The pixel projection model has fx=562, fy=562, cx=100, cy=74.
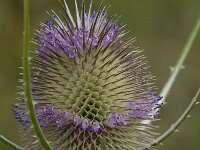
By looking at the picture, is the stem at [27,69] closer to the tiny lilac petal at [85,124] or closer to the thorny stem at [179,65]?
the tiny lilac petal at [85,124]

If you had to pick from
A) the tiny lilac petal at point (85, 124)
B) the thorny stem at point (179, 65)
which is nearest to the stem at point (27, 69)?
the tiny lilac petal at point (85, 124)

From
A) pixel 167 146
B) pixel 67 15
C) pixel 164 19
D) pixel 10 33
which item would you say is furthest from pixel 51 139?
pixel 164 19

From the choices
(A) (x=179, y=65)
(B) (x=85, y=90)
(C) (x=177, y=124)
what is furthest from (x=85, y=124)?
(A) (x=179, y=65)

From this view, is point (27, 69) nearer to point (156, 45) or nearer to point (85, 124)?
point (85, 124)

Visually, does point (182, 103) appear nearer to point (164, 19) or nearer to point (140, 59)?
point (164, 19)

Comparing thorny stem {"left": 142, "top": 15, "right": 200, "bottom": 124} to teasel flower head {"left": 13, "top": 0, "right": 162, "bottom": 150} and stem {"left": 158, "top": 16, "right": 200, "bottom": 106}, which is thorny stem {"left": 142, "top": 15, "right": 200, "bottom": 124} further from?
teasel flower head {"left": 13, "top": 0, "right": 162, "bottom": 150}

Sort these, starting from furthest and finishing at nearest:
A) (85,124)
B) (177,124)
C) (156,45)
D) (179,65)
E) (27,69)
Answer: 1. (156,45)
2. (179,65)
3. (85,124)
4. (177,124)
5. (27,69)

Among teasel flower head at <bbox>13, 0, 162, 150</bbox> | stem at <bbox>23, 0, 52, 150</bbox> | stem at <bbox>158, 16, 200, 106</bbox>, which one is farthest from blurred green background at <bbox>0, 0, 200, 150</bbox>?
stem at <bbox>23, 0, 52, 150</bbox>
